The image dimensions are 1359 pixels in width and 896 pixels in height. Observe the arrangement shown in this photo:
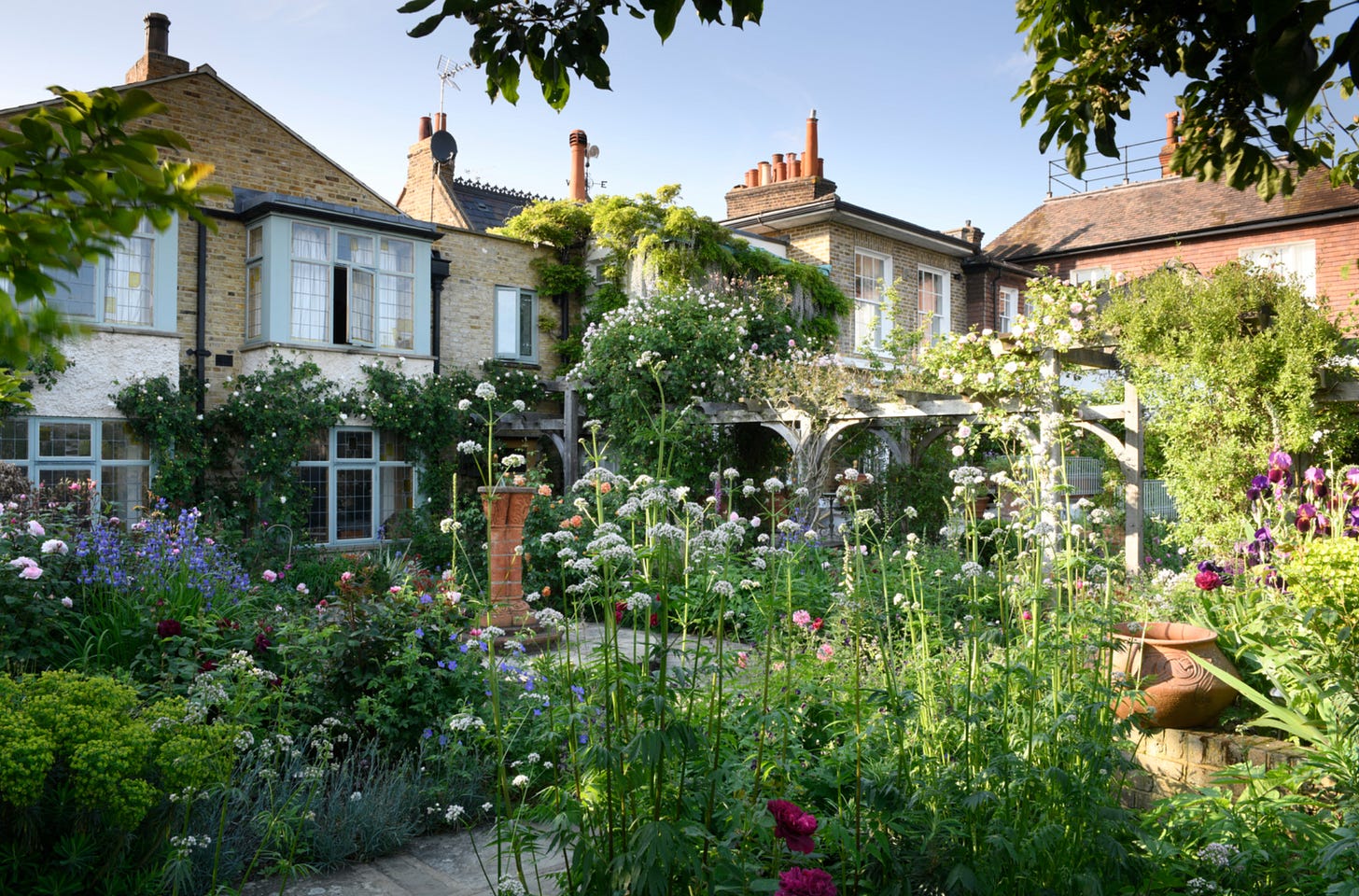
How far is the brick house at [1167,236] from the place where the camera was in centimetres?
1473

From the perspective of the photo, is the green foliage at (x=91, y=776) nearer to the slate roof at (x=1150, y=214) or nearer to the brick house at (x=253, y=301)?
the brick house at (x=253, y=301)

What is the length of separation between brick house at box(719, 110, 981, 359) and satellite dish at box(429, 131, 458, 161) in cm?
522

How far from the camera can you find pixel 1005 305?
17969 millimetres

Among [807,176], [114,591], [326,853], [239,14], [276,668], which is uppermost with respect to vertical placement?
[807,176]

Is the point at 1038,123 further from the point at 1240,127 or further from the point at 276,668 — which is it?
the point at 276,668

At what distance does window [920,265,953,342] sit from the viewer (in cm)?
1680

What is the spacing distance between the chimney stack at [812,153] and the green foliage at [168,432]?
9.96 m

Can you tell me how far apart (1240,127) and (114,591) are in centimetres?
529

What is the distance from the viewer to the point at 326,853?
11.6 feet

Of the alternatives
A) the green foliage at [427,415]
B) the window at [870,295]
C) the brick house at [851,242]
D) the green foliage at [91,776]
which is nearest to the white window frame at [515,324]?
the green foliage at [427,415]

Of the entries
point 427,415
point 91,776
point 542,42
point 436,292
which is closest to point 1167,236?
point 436,292

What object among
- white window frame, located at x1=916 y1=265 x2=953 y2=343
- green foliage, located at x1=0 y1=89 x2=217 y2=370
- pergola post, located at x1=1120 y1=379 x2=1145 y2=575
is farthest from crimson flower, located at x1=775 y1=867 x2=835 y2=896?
white window frame, located at x1=916 y1=265 x2=953 y2=343

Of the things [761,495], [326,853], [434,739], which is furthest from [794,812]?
[761,495]

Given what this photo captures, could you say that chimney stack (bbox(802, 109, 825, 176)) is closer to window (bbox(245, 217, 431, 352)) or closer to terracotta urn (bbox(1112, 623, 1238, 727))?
window (bbox(245, 217, 431, 352))
